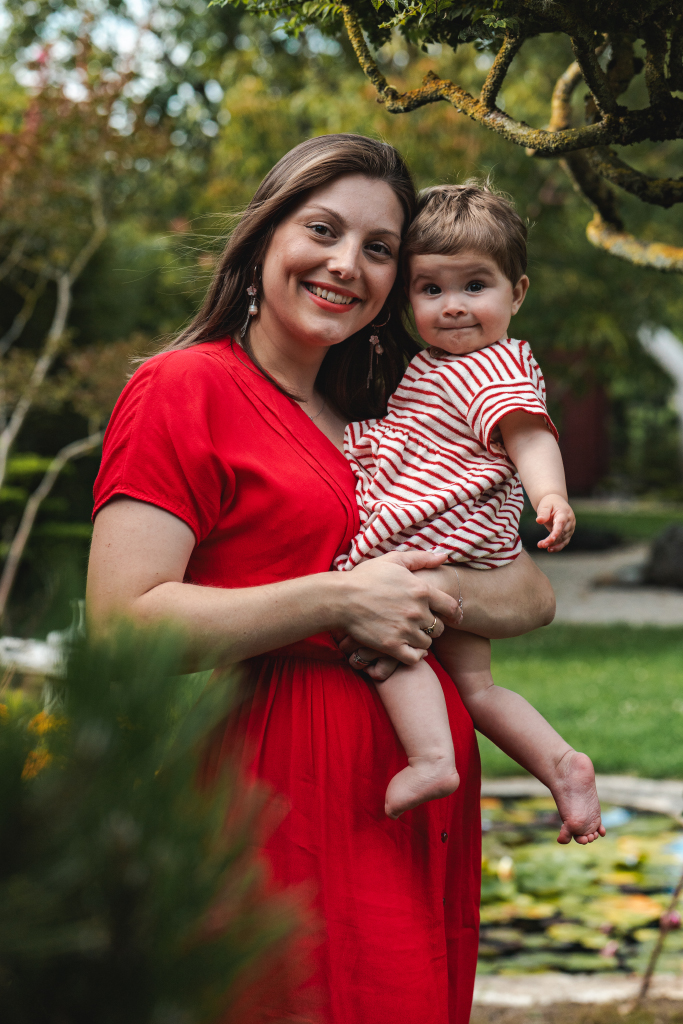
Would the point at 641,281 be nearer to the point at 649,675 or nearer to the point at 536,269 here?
the point at 536,269

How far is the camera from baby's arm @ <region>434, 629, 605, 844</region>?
6.47 feet

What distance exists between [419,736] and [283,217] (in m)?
1.07

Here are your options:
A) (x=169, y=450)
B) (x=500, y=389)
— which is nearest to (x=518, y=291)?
(x=500, y=389)

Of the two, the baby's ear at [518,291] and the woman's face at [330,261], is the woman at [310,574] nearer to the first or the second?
the woman's face at [330,261]

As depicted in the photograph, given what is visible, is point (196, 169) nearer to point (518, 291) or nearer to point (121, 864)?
point (518, 291)

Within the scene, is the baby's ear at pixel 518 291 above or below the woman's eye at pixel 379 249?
below

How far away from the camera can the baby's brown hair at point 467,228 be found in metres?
1.96

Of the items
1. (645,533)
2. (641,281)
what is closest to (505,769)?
(641,281)

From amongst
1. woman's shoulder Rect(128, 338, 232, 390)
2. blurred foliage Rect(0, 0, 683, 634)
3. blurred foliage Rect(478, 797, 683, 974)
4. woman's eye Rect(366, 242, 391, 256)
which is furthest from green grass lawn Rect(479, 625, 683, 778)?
woman's shoulder Rect(128, 338, 232, 390)

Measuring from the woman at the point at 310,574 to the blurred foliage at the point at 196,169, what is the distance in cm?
426

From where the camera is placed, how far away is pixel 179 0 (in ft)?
40.7

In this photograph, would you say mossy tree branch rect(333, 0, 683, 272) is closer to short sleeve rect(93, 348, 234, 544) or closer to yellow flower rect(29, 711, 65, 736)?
short sleeve rect(93, 348, 234, 544)

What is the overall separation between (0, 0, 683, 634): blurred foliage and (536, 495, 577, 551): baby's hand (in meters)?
4.66

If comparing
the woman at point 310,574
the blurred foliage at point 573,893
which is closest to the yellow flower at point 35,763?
the woman at point 310,574
